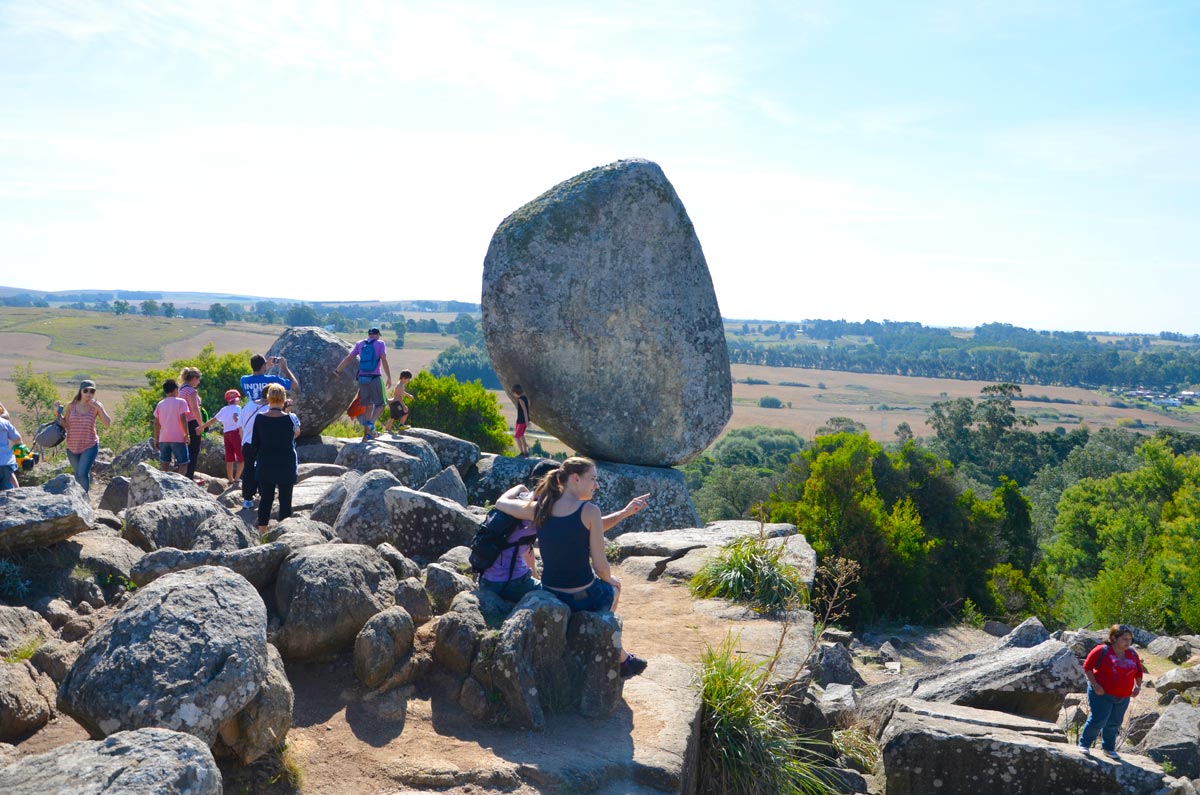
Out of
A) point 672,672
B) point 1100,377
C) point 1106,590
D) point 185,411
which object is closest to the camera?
point 672,672

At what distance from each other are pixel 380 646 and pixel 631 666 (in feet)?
7.52

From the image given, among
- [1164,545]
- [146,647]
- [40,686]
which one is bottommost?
[1164,545]

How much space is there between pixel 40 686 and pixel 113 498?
5700 millimetres

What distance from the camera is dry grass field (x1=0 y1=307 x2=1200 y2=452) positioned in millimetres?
93331

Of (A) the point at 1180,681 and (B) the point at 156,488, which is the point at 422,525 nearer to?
(B) the point at 156,488

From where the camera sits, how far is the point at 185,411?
1315 cm

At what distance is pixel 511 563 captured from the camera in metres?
8.33

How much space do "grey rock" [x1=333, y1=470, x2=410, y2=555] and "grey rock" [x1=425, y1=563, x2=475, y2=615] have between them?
1687mm

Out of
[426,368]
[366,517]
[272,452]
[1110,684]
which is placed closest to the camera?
[1110,684]

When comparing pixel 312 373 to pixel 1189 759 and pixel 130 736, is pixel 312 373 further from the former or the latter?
pixel 1189 759

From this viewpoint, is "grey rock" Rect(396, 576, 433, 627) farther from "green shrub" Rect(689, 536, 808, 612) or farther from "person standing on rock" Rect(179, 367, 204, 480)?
"person standing on rock" Rect(179, 367, 204, 480)

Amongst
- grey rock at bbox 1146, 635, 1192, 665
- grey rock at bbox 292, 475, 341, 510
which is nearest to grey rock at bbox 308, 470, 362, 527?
grey rock at bbox 292, 475, 341, 510

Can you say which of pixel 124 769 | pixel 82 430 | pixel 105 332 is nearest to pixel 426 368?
pixel 105 332

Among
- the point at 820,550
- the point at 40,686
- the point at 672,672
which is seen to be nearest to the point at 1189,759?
the point at 672,672
